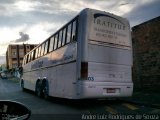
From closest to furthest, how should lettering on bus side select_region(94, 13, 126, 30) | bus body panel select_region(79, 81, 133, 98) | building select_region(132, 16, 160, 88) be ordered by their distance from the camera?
bus body panel select_region(79, 81, 133, 98), lettering on bus side select_region(94, 13, 126, 30), building select_region(132, 16, 160, 88)

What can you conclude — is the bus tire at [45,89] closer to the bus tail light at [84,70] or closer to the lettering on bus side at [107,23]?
the bus tail light at [84,70]

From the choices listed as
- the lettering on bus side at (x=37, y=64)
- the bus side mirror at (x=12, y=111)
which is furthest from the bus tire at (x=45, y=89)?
the bus side mirror at (x=12, y=111)

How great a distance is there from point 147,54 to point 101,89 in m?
7.08

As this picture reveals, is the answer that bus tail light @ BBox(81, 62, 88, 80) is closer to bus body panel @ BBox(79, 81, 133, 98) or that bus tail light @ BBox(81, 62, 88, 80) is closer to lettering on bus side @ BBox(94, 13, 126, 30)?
bus body panel @ BBox(79, 81, 133, 98)

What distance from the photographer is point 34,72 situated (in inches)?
750

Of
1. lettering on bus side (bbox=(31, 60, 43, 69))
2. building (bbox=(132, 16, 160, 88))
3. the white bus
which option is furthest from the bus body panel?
lettering on bus side (bbox=(31, 60, 43, 69))

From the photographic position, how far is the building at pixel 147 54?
15.7 metres

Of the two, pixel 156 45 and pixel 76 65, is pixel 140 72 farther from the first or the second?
pixel 76 65

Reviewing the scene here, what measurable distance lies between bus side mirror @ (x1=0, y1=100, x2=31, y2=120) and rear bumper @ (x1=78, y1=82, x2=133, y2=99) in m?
7.35

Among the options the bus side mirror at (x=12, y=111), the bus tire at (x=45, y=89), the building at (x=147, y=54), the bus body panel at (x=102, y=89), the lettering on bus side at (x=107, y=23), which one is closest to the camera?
the bus side mirror at (x=12, y=111)

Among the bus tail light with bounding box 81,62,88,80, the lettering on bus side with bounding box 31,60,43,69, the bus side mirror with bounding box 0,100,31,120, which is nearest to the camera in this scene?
the bus side mirror with bounding box 0,100,31,120

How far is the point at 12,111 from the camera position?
8.95ft

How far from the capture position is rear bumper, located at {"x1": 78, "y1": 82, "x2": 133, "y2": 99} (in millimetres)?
10113

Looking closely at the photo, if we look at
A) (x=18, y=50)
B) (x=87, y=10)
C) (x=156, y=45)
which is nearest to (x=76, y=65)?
(x=87, y=10)
